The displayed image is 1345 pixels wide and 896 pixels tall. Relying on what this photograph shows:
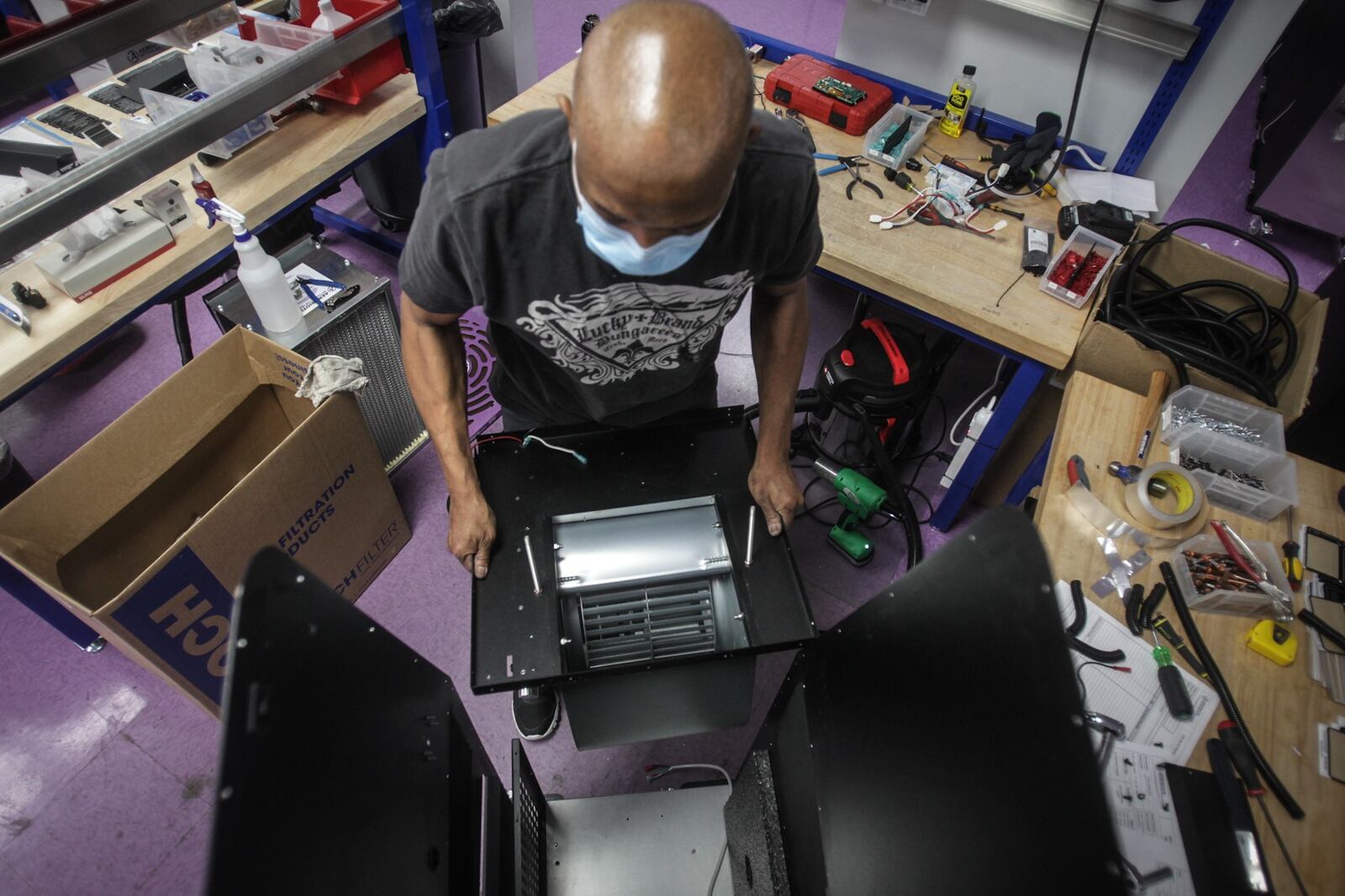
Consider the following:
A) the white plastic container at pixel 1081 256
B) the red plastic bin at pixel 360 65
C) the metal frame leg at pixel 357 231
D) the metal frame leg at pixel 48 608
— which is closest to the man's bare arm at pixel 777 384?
the white plastic container at pixel 1081 256

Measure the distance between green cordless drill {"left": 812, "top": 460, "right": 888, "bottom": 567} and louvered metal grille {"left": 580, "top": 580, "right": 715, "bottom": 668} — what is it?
751 millimetres

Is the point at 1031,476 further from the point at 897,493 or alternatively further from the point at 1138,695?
the point at 1138,695

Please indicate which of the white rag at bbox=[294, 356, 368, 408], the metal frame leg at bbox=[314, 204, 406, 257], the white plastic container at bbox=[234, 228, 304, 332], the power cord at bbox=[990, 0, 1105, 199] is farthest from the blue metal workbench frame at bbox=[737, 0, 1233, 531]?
the metal frame leg at bbox=[314, 204, 406, 257]

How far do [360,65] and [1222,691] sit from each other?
208 cm

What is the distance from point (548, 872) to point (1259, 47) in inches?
78.8

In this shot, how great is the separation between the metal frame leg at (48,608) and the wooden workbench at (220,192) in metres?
0.35

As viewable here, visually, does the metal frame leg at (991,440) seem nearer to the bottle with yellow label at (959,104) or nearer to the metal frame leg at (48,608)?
the bottle with yellow label at (959,104)

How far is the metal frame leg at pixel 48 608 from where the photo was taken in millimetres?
1282

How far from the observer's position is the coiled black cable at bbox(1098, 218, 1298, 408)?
1310 millimetres

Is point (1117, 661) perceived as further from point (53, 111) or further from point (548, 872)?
point (53, 111)

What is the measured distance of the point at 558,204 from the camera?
831 millimetres

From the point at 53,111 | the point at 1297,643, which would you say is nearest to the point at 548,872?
the point at 1297,643

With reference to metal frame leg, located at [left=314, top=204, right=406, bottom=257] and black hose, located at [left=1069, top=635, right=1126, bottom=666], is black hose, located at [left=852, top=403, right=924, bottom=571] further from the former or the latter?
metal frame leg, located at [left=314, top=204, right=406, bottom=257]

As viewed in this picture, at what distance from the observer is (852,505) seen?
1.69 meters
